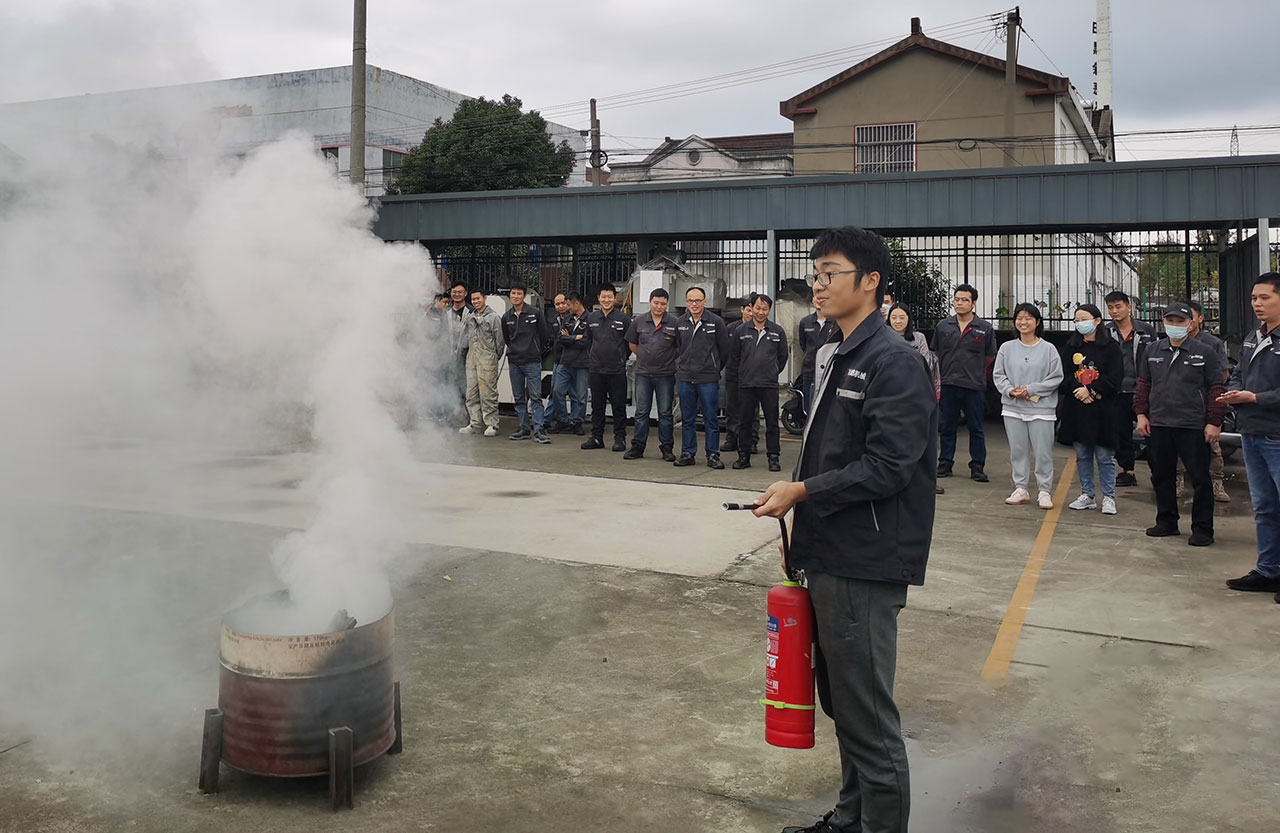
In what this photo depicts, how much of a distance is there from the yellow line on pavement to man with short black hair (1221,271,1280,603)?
122cm

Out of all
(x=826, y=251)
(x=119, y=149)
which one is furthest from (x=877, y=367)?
(x=119, y=149)

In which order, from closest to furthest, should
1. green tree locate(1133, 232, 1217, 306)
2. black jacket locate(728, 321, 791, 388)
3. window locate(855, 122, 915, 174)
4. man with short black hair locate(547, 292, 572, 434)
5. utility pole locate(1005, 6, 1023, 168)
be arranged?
black jacket locate(728, 321, 791, 388)
man with short black hair locate(547, 292, 572, 434)
green tree locate(1133, 232, 1217, 306)
utility pole locate(1005, 6, 1023, 168)
window locate(855, 122, 915, 174)

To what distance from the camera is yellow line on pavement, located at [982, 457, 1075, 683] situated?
5083 millimetres

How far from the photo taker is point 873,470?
3047 mm

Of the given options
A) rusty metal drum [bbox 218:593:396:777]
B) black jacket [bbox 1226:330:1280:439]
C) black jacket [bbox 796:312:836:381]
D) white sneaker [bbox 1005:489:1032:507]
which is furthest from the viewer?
black jacket [bbox 796:312:836:381]

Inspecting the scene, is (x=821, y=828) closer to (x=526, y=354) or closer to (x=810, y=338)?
(x=810, y=338)

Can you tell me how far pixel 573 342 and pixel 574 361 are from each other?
30 cm

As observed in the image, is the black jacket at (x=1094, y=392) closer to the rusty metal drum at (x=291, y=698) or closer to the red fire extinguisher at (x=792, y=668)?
the red fire extinguisher at (x=792, y=668)

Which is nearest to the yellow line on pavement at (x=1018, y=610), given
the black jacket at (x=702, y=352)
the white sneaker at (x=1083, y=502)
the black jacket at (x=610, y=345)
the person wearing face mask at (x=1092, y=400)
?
the white sneaker at (x=1083, y=502)

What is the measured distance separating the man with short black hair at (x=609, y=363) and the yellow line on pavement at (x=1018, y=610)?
5415mm

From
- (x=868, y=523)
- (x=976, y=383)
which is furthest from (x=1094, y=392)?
(x=868, y=523)

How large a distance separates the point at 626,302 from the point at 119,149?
35.0 ft

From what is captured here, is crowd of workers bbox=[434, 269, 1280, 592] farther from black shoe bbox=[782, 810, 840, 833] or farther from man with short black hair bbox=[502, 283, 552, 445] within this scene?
black shoe bbox=[782, 810, 840, 833]

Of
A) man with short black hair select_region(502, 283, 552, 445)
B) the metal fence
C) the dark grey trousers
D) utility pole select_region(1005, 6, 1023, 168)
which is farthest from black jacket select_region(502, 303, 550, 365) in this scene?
utility pole select_region(1005, 6, 1023, 168)
